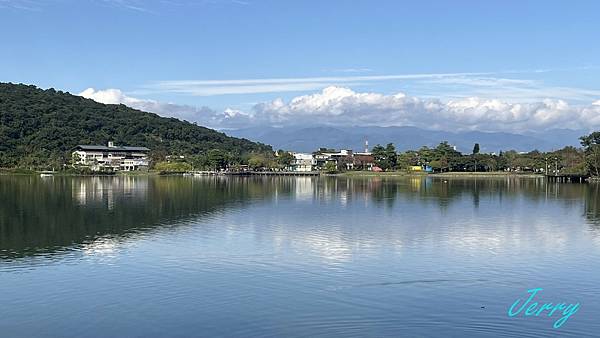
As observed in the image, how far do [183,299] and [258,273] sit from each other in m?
2.13

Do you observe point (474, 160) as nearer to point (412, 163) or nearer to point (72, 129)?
point (412, 163)

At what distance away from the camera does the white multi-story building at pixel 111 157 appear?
79250 millimetres

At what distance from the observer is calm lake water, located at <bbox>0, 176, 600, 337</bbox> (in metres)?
8.45

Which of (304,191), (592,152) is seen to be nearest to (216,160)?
(304,191)

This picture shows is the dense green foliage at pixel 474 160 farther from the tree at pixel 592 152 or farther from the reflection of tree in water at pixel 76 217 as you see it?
the reflection of tree in water at pixel 76 217

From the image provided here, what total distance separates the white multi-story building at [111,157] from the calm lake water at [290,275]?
59792mm

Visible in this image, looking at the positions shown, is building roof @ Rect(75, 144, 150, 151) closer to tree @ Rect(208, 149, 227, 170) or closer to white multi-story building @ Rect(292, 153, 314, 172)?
tree @ Rect(208, 149, 227, 170)

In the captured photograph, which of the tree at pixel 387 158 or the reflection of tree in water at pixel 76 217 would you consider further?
the tree at pixel 387 158

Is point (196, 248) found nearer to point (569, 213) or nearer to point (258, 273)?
point (258, 273)

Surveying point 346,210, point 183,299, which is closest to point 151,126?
point 346,210

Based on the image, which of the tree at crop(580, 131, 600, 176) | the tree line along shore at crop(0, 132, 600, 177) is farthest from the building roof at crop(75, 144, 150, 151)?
the tree at crop(580, 131, 600, 176)

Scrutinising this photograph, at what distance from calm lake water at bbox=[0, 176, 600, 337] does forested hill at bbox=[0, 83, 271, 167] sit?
57269 millimetres

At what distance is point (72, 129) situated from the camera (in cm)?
9069

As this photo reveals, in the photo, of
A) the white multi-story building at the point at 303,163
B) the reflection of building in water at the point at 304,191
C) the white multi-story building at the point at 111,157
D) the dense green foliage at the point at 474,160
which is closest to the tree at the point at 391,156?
the dense green foliage at the point at 474,160
